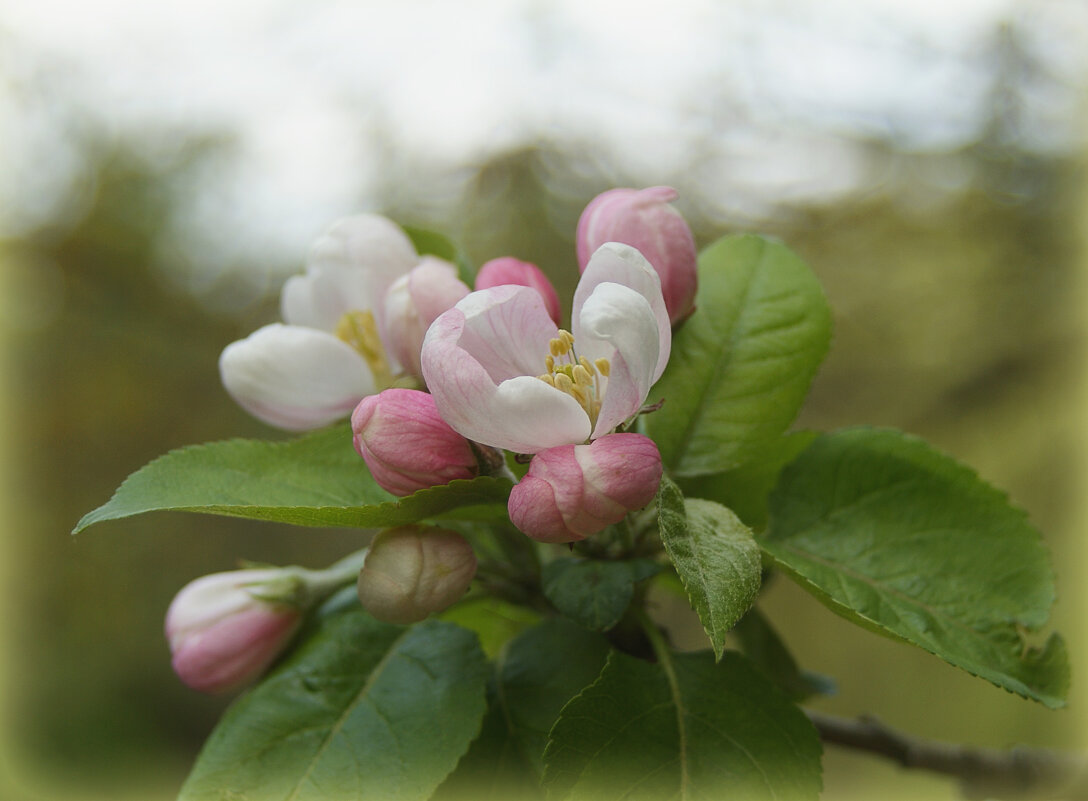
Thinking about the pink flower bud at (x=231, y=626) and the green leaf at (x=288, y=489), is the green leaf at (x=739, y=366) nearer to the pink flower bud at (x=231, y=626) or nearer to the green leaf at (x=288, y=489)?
the green leaf at (x=288, y=489)

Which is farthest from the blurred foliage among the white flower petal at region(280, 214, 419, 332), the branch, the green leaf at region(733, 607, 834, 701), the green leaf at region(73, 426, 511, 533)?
the green leaf at region(73, 426, 511, 533)

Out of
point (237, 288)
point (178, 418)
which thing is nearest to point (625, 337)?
point (237, 288)

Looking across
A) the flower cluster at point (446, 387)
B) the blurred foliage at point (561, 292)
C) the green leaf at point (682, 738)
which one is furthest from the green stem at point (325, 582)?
the blurred foliage at point (561, 292)

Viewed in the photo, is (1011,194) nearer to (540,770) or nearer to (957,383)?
(957,383)

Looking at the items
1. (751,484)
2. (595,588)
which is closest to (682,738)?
(595,588)

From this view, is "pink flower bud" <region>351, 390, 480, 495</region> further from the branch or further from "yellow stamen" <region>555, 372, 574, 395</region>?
the branch
